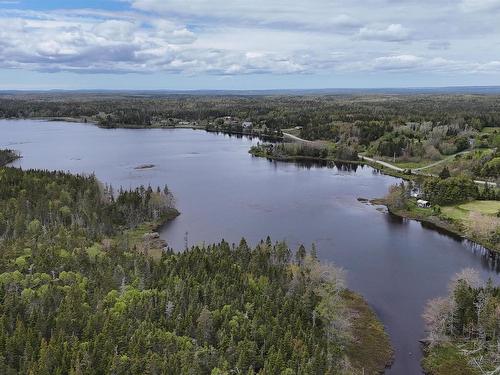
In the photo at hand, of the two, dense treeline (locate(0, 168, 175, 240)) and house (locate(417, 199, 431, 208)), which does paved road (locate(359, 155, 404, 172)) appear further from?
dense treeline (locate(0, 168, 175, 240))

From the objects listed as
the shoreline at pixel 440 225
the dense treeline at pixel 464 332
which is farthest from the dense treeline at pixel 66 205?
the dense treeline at pixel 464 332

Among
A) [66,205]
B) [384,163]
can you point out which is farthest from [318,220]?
[384,163]

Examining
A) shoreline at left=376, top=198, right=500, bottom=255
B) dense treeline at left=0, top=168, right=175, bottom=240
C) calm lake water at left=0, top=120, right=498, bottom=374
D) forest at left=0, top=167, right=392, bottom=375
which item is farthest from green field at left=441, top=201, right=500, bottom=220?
dense treeline at left=0, top=168, right=175, bottom=240

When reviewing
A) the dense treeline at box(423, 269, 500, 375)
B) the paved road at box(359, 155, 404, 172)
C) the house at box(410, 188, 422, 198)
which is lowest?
the dense treeline at box(423, 269, 500, 375)

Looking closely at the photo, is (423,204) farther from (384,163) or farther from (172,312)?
(172,312)

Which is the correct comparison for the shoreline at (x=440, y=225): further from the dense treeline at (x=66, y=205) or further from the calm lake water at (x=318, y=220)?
the dense treeline at (x=66, y=205)

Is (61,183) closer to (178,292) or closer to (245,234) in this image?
(245,234)
